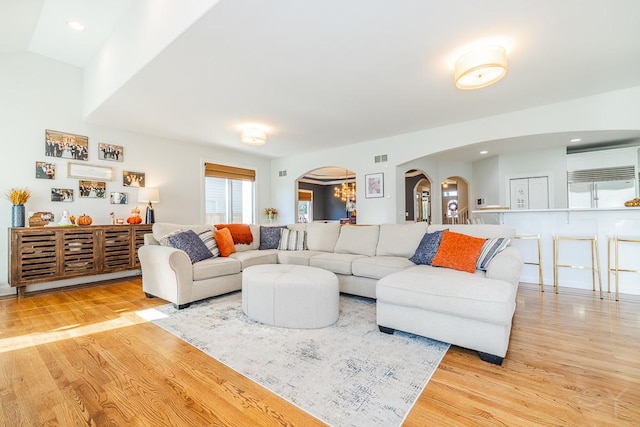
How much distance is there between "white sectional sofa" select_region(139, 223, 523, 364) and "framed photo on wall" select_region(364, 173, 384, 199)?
69.2 inches

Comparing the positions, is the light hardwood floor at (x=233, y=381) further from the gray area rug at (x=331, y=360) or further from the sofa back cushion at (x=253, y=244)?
the sofa back cushion at (x=253, y=244)

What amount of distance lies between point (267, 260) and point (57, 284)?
3179 mm

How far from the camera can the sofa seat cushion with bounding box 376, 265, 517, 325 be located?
1.86m

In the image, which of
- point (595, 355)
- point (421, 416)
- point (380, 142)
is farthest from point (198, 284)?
point (380, 142)

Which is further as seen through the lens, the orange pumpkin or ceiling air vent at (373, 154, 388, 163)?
ceiling air vent at (373, 154, 388, 163)

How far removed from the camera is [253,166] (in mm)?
7109

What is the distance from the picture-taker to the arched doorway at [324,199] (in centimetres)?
1144

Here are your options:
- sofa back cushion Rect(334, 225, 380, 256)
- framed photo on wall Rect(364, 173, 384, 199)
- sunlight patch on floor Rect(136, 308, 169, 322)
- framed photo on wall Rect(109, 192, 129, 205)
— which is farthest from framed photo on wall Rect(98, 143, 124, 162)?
framed photo on wall Rect(364, 173, 384, 199)

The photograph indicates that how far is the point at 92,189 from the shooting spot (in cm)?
452

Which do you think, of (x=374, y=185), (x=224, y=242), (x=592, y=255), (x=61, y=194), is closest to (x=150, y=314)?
(x=224, y=242)

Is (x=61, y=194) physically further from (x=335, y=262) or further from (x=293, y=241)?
(x=335, y=262)

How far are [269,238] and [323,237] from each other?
94 cm

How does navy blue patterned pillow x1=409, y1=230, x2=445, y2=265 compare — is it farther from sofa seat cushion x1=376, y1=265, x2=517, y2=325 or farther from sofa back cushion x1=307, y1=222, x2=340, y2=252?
sofa back cushion x1=307, y1=222, x2=340, y2=252

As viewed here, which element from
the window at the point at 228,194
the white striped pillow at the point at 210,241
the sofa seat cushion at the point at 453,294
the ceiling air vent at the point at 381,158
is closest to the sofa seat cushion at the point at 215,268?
the white striped pillow at the point at 210,241
